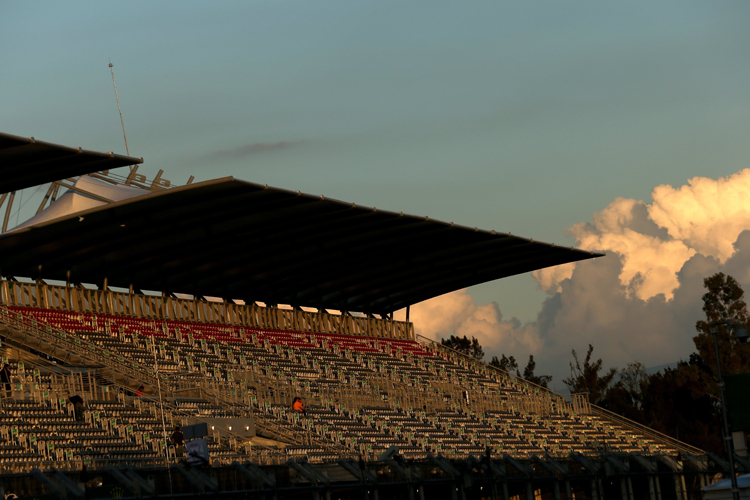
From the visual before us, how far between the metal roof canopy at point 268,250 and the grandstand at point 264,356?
0.12 m

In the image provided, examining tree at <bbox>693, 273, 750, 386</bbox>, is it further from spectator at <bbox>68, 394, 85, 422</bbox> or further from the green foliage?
spectator at <bbox>68, 394, 85, 422</bbox>

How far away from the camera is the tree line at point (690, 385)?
59.8m

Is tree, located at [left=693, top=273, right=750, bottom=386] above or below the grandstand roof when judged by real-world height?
below

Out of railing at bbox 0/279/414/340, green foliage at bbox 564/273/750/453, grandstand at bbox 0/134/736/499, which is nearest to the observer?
grandstand at bbox 0/134/736/499

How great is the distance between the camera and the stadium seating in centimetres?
2786

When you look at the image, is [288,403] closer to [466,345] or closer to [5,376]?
[5,376]

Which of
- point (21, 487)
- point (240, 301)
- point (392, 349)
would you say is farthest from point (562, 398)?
point (21, 487)

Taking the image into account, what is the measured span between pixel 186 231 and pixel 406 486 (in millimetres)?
18816

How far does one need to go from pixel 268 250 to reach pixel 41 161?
53.8 ft

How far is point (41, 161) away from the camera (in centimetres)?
3181

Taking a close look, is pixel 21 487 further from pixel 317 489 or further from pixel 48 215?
pixel 48 215

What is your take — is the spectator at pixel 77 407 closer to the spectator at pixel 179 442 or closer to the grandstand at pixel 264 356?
the grandstand at pixel 264 356

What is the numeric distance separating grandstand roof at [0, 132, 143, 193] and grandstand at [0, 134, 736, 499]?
0.09 meters

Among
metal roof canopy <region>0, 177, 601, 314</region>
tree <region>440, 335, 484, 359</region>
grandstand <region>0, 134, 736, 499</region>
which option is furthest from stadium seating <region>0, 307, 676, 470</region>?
tree <region>440, 335, 484, 359</region>
